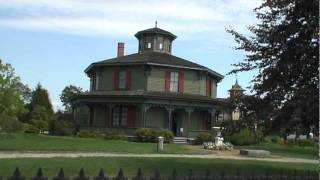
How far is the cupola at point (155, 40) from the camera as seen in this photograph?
5194cm

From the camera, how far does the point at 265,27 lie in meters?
14.2

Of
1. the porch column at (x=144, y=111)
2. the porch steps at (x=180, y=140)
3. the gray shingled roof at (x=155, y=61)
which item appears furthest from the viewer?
the gray shingled roof at (x=155, y=61)

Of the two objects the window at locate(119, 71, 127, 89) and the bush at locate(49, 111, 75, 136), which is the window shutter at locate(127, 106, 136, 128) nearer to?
the window at locate(119, 71, 127, 89)

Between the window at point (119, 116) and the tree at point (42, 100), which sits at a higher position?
the tree at point (42, 100)

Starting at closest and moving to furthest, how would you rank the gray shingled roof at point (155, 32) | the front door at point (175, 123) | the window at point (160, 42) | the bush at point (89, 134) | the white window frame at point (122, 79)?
the bush at point (89, 134)
the white window frame at point (122, 79)
the front door at point (175, 123)
the gray shingled roof at point (155, 32)
the window at point (160, 42)

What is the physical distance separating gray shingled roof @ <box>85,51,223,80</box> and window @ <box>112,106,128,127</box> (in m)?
4.19

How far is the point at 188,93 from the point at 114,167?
1258 inches

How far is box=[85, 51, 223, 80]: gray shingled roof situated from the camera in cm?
4732

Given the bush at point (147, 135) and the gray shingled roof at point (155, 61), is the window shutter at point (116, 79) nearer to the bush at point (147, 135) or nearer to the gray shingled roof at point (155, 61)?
the gray shingled roof at point (155, 61)

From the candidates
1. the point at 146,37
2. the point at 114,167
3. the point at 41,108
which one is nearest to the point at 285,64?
the point at 114,167

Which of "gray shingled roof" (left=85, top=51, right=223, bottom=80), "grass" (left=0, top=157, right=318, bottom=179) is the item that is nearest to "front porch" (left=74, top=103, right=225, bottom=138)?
"gray shingled roof" (left=85, top=51, right=223, bottom=80)

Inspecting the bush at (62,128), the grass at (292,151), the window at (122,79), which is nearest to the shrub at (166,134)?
the grass at (292,151)

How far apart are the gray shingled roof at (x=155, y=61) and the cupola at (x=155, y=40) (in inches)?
29.4

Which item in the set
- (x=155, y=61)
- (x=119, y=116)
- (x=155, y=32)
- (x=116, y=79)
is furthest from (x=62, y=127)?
(x=155, y=32)
